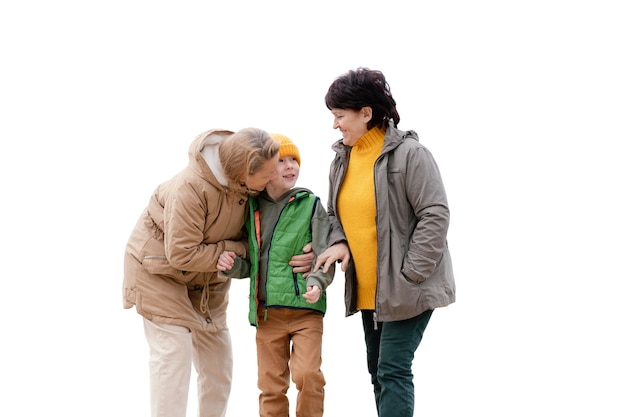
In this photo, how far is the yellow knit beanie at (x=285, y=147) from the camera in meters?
4.59

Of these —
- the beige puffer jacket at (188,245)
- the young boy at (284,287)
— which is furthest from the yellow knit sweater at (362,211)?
the beige puffer jacket at (188,245)

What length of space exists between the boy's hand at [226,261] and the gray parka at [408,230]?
751 millimetres

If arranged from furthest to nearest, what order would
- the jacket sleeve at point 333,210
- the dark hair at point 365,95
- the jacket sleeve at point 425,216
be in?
the jacket sleeve at point 333,210 < the dark hair at point 365,95 < the jacket sleeve at point 425,216

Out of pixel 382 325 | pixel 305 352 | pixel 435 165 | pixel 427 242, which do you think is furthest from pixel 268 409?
pixel 435 165

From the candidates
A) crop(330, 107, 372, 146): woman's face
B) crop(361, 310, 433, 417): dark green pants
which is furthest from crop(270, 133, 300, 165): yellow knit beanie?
crop(361, 310, 433, 417): dark green pants

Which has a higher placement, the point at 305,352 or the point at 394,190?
the point at 394,190

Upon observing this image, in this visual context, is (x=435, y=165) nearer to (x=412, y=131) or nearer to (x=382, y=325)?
(x=412, y=131)

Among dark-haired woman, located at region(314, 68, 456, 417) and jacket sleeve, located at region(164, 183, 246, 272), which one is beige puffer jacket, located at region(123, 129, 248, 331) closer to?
jacket sleeve, located at region(164, 183, 246, 272)

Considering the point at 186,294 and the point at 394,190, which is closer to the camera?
the point at 394,190

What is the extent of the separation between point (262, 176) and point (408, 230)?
786 millimetres

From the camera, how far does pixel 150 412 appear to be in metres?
4.78

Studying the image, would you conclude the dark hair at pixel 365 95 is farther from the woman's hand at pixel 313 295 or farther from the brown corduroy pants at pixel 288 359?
the brown corduroy pants at pixel 288 359

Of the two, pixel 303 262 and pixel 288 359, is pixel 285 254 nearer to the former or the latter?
pixel 303 262

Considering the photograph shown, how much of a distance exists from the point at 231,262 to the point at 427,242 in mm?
1003
